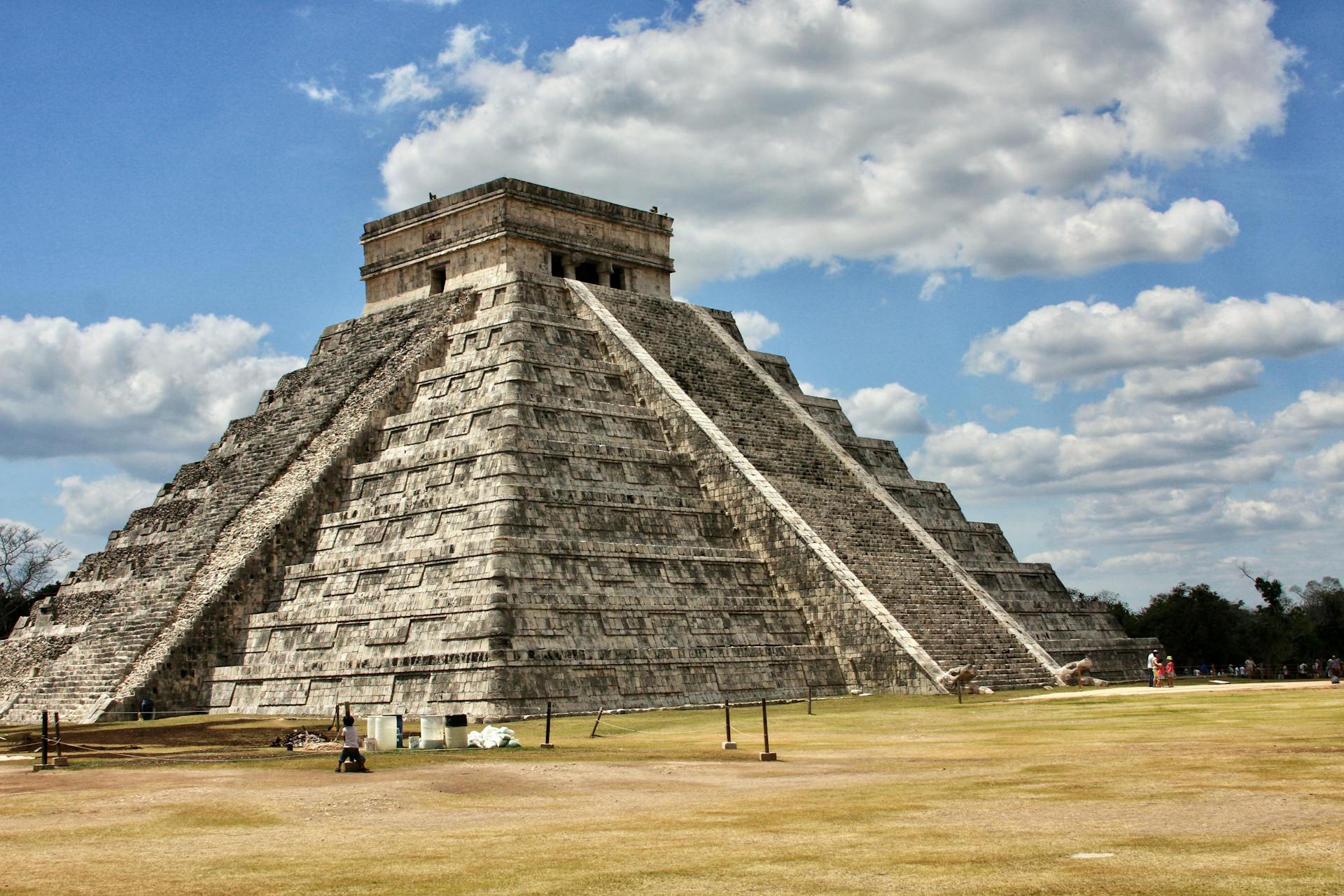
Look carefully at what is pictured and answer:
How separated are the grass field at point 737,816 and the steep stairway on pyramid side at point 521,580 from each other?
434cm

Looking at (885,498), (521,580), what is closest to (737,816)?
(521,580)

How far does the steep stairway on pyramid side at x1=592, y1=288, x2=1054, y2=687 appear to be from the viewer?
25.5 meters

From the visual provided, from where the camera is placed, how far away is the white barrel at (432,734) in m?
17.3

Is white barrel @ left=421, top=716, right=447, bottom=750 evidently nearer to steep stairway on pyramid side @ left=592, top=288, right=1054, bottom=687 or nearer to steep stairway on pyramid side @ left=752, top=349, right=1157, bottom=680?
steep stairway on pyramid side @ left=592, top=288, right=1054, bottom=687

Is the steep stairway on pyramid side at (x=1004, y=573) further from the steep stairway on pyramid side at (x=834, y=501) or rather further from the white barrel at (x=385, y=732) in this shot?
the white barrel at (x=385, y=732)

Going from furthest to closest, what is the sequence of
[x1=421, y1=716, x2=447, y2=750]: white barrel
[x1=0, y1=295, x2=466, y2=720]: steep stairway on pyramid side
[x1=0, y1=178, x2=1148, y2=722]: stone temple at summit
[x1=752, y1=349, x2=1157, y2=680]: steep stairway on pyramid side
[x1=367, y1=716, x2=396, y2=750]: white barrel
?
1. [x1=752, y1=349, x2=1157, y2=680]: steep stairway on pyramid side
2. [x1=0, y1=295, x2=466, y2=720]: steep stairway on pyramid side
3. [x1=0, y1=178, x2=1148, y2=722]: stone temple at summit
4. [x1=367, y1=716, x2=396, y2=750]: white barrel
5. [x1=421, y1=716, x2=447, y2=750]: white barrel

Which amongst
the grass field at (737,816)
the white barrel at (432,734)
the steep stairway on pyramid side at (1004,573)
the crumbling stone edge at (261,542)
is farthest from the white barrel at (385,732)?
the steep stairway on pyramid side at (1004,573)

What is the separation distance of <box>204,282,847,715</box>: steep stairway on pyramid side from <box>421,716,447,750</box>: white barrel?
3553 millimetres

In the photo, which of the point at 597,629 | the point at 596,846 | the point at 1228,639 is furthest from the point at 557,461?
the point at 1228,639

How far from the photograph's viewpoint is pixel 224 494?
1181 inches

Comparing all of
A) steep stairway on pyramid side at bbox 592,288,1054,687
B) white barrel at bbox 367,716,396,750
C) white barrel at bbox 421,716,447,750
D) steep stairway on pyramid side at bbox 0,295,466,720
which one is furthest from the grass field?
steep stairway on pyramid side at bbox 0,295,466,720

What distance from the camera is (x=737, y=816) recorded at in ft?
34.2

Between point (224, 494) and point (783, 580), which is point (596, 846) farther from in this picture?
point (224, 494)

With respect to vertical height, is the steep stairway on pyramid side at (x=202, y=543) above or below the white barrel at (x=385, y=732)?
above
